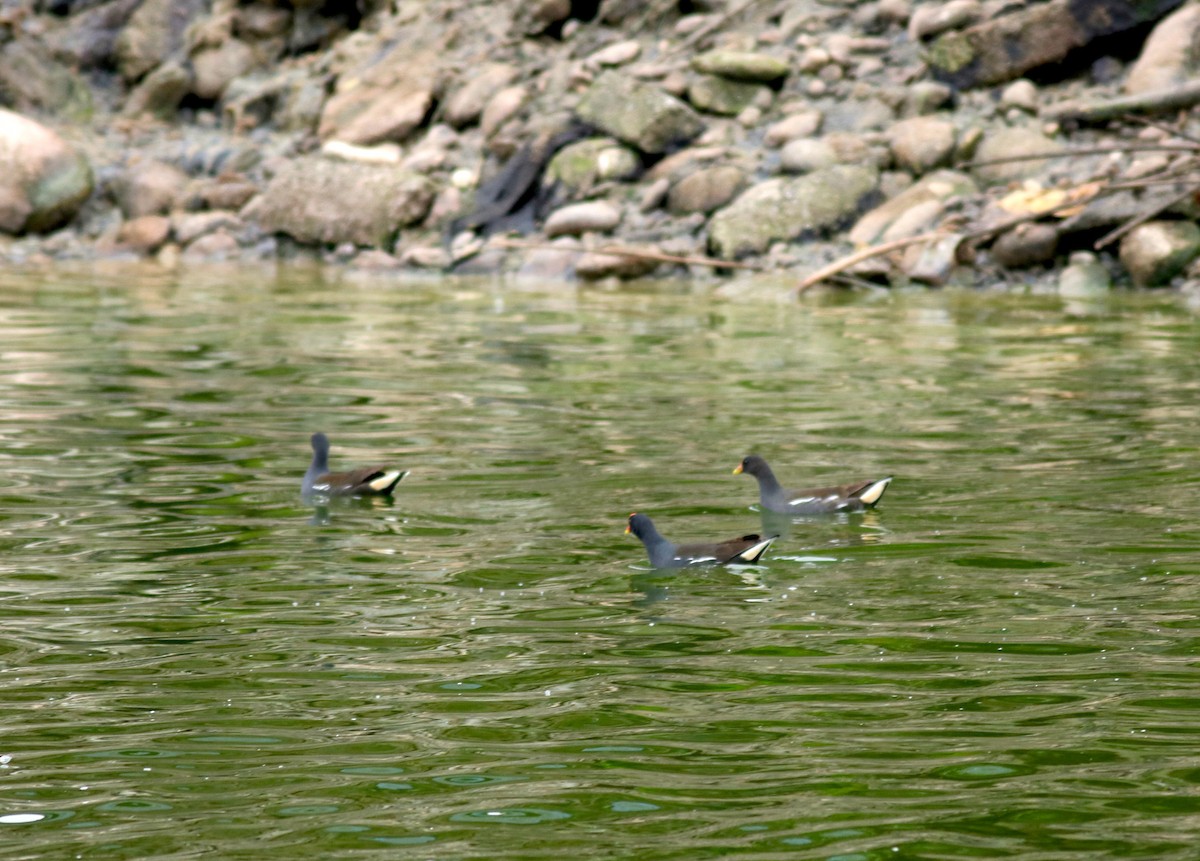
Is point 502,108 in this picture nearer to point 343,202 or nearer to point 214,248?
point 343,202

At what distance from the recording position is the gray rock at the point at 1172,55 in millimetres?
26016

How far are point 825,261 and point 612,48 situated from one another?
27.4ft

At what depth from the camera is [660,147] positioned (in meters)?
28.9

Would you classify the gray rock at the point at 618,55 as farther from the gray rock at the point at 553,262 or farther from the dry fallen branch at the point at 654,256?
the dry fallen branch at the point at 654,256

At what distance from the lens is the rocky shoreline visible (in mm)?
24109

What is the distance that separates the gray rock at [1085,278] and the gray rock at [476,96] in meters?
13.2

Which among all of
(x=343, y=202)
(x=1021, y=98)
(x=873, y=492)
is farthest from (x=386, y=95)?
(x=873, y=492)

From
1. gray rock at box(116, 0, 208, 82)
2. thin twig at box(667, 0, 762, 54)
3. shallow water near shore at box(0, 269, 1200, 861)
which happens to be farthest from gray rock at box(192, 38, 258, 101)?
shallow water near shore at box(0, 269, 1200, 861)

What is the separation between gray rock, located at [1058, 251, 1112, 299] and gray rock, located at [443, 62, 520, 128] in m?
13.2

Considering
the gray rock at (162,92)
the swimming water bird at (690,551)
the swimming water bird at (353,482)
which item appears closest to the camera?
the swimming water bird at (690,551)

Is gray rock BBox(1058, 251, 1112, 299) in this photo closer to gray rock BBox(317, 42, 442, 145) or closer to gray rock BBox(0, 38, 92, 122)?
gray rock BBox(317, 42, 442, 145)

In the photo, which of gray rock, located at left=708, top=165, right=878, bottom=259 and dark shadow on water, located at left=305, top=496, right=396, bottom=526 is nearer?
dark shadow on water, located at left=305, top=496, right=396, bottom=526

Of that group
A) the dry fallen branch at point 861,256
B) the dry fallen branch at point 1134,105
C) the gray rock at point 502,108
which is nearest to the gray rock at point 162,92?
the gray rock at point 502,108

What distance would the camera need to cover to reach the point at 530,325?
20.5 m
